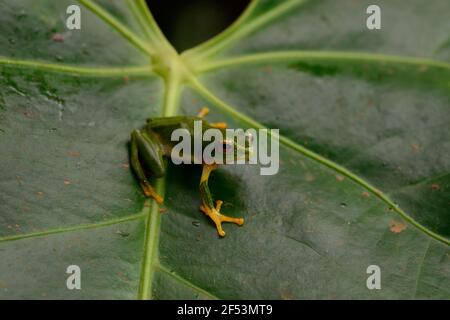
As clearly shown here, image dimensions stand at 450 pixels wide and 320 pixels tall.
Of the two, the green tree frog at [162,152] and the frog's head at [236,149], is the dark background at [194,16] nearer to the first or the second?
the green tree frog at [162,152]

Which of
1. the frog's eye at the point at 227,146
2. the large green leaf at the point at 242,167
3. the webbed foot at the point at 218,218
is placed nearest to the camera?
the large green leaf at the point at 242,167

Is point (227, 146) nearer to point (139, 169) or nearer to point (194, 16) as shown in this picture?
point (139, 169)

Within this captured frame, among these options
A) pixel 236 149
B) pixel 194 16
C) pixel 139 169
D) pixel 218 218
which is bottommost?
pixel 218 218

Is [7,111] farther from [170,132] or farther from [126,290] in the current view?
[126,290]

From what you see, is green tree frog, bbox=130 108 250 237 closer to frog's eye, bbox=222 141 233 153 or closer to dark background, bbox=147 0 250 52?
frog's eye, bbox=222 141 233 153

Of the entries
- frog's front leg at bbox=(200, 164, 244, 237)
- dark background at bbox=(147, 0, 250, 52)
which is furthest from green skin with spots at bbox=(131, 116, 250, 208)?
dark background at bbox=(147, 0, 250, 52)

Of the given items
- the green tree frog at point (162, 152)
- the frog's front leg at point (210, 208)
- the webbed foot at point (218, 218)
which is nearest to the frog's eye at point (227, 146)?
the green tree frog at point (162, 152)

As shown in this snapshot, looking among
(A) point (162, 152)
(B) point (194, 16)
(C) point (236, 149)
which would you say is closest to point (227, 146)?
(C) point (236, 149)
